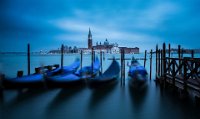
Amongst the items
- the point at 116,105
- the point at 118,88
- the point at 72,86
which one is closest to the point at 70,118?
the point at 116,105

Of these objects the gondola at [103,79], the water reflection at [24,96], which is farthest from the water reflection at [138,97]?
the water reflection at [24,96]

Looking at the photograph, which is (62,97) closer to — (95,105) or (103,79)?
(95,105)

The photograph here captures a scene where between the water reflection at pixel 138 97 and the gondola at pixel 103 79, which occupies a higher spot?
the gondola at pixel 103 79

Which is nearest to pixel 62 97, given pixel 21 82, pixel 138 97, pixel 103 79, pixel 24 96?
pixel 24 96

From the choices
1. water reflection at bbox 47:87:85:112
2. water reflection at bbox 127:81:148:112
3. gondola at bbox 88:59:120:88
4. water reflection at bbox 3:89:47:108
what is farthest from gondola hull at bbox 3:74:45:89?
water reflection at bbox 127:81:148:112

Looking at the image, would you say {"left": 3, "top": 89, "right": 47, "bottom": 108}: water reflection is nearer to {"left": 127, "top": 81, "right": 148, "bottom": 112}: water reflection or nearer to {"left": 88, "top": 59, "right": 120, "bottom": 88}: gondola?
{"left": 88, "top": 59, "right": 120, "bottom": 88}: gondola

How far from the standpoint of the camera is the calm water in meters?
3.85

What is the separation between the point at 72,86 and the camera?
6332mm

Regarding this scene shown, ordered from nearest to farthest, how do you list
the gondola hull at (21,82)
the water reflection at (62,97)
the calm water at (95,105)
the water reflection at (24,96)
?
the calm water at (95,105), the water reflection at (62,97), the water reflection at (24,96), the gondola hull at (21,82)

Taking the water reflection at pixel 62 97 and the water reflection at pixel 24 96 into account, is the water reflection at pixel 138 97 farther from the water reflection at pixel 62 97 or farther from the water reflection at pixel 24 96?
the water reflection at pixel 24 96

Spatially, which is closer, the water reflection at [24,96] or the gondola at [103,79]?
the water reflection at [24,96]

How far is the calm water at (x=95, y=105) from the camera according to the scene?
3850 millimetres

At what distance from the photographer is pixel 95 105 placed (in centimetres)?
452

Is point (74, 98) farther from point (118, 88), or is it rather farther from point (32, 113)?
point (118, 88)
